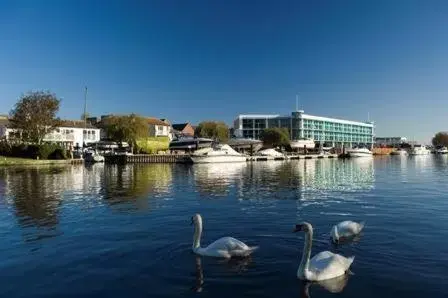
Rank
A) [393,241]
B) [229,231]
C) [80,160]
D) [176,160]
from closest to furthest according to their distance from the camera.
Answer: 1. [393,241]
2. [229,231]
3. [80,160]
4. [176,160]

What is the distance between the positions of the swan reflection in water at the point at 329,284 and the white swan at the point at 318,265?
0.35 ft

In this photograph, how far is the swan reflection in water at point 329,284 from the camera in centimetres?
1199

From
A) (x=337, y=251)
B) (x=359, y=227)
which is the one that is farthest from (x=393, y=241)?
(x=337, y=251)

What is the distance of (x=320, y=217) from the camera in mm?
23344

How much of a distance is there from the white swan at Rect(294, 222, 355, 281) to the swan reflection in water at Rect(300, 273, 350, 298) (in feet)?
0.35

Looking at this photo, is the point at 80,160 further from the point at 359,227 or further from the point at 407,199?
the point at 359,227

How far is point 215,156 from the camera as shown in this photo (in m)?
99.1

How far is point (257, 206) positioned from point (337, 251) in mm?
11612

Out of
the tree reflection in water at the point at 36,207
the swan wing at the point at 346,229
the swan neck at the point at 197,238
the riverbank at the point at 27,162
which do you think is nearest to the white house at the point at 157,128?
the riverbank at the point at 27,162

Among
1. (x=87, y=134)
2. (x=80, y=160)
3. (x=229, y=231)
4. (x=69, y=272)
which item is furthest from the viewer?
(x=87, y=134)

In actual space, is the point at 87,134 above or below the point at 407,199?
above

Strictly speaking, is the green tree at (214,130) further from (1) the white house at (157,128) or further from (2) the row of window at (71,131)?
(2) the row of window at (71,131)

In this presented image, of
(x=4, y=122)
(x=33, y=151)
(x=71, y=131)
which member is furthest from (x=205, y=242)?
(x=71, y=131)

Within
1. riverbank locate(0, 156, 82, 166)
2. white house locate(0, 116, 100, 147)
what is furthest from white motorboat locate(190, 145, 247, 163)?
white house locate(0, 116, 100, 147)
